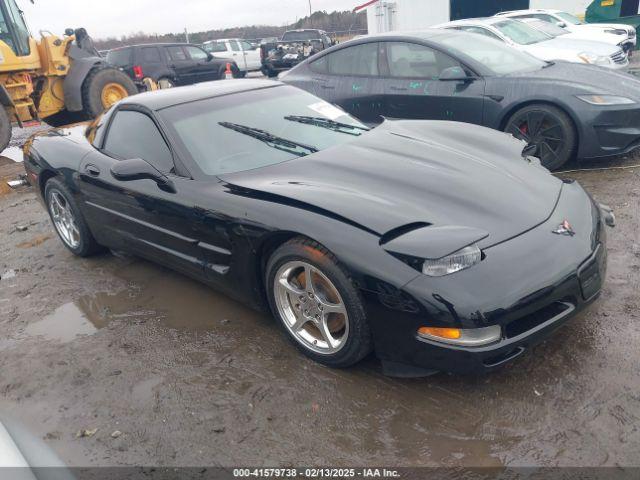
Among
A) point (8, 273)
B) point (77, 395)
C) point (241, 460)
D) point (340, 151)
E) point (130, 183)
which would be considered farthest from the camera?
point (8, 273)

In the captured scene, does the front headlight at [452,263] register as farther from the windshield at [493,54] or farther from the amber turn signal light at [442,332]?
the windshield at [493,54]

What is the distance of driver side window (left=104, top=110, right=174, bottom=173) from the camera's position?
3334mm

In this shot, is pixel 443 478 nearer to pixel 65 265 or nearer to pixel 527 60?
pixel 65 265

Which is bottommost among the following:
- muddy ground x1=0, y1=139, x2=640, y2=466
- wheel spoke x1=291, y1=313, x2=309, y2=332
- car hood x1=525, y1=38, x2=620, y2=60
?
muddy ground x1=0, y1=139, x2=640, y2=466

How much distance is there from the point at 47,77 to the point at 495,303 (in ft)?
33.6

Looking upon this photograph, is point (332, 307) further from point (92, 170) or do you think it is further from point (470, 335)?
point (92, 170)

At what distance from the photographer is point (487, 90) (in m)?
5.15

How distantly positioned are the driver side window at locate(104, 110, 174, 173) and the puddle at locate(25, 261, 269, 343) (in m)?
0.90

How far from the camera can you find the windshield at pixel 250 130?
3.20m

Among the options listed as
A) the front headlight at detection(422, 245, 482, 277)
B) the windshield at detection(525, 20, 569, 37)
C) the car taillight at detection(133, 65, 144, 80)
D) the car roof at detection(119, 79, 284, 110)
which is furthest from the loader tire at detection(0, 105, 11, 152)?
the windshield at detection(525, 20, 569, 37)

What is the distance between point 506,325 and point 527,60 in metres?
4.40

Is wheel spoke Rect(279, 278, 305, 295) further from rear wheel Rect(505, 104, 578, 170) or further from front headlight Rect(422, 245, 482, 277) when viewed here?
rear wheel Rect(505, 104, 578, 170)

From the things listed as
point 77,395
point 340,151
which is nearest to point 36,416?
point 77,395

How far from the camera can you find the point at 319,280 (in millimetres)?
2566
